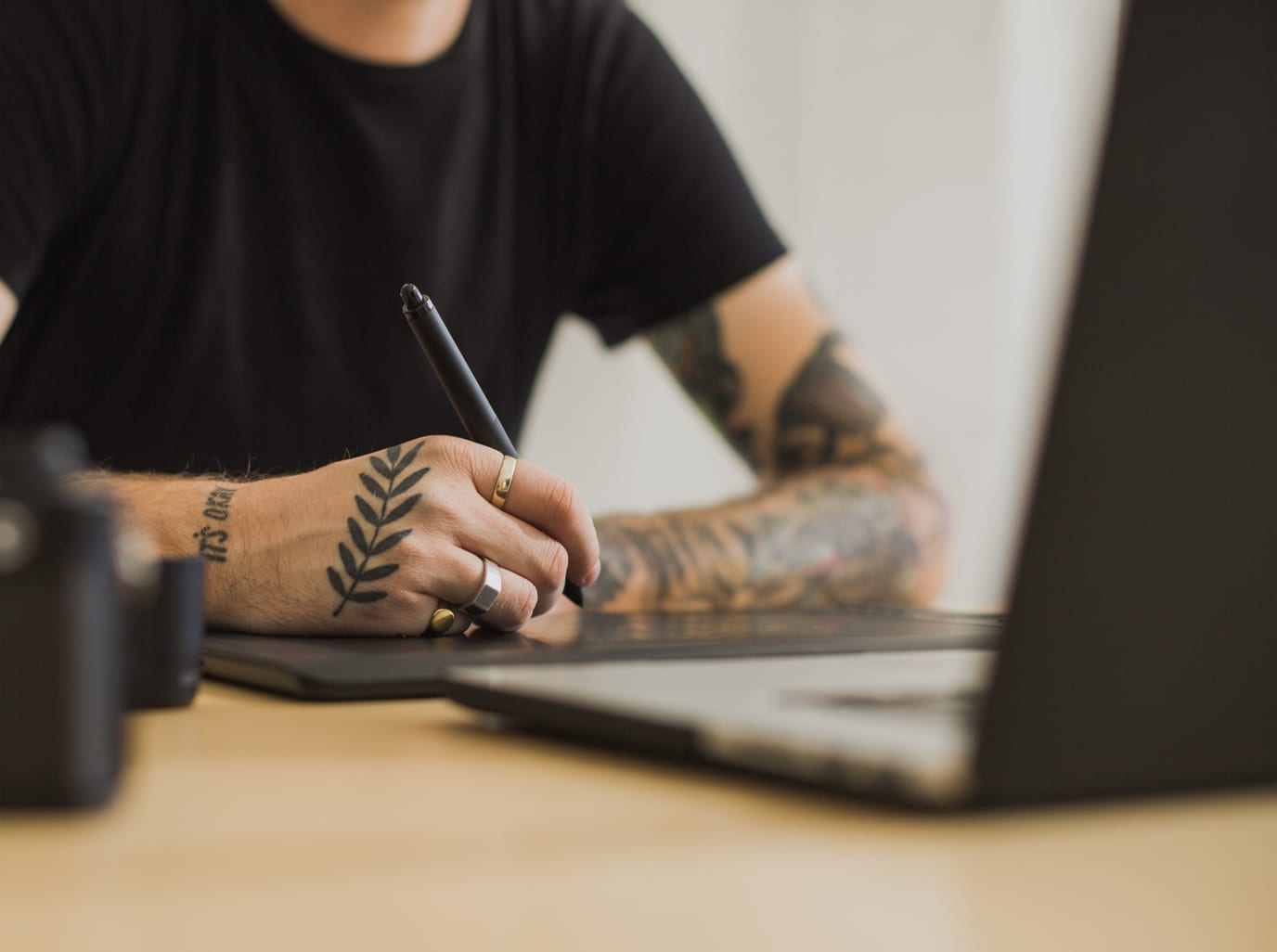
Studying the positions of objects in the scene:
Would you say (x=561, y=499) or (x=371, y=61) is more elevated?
(x=371, y=61)

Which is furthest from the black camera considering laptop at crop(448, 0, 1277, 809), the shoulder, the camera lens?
the shoulder

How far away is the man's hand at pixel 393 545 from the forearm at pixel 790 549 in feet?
0.95

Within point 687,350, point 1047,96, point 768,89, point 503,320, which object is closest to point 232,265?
point 503,320

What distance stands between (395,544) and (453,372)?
15cm

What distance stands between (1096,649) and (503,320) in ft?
4.22

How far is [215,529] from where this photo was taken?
0.83m

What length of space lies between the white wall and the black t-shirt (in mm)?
929

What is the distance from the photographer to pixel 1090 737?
0.93 ft

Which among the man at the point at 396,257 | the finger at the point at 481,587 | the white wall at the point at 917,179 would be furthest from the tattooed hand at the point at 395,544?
the white wall at the point at 917,179

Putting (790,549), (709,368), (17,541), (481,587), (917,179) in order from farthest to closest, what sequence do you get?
(917,179), (709,368), (790,549), (481,587), (17,541)

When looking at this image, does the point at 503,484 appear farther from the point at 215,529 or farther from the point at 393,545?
the point at 215,529

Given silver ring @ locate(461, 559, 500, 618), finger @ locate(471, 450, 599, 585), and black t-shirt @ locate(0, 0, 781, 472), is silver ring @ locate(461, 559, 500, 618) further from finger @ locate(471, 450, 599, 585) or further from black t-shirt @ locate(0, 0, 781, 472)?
black t-shirt @ locate(0, 0, 781, 472)

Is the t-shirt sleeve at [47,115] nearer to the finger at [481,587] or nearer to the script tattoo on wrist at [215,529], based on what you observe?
the script tattoo on wrist at [215,529]

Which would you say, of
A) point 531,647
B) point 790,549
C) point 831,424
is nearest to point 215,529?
point 531,647
